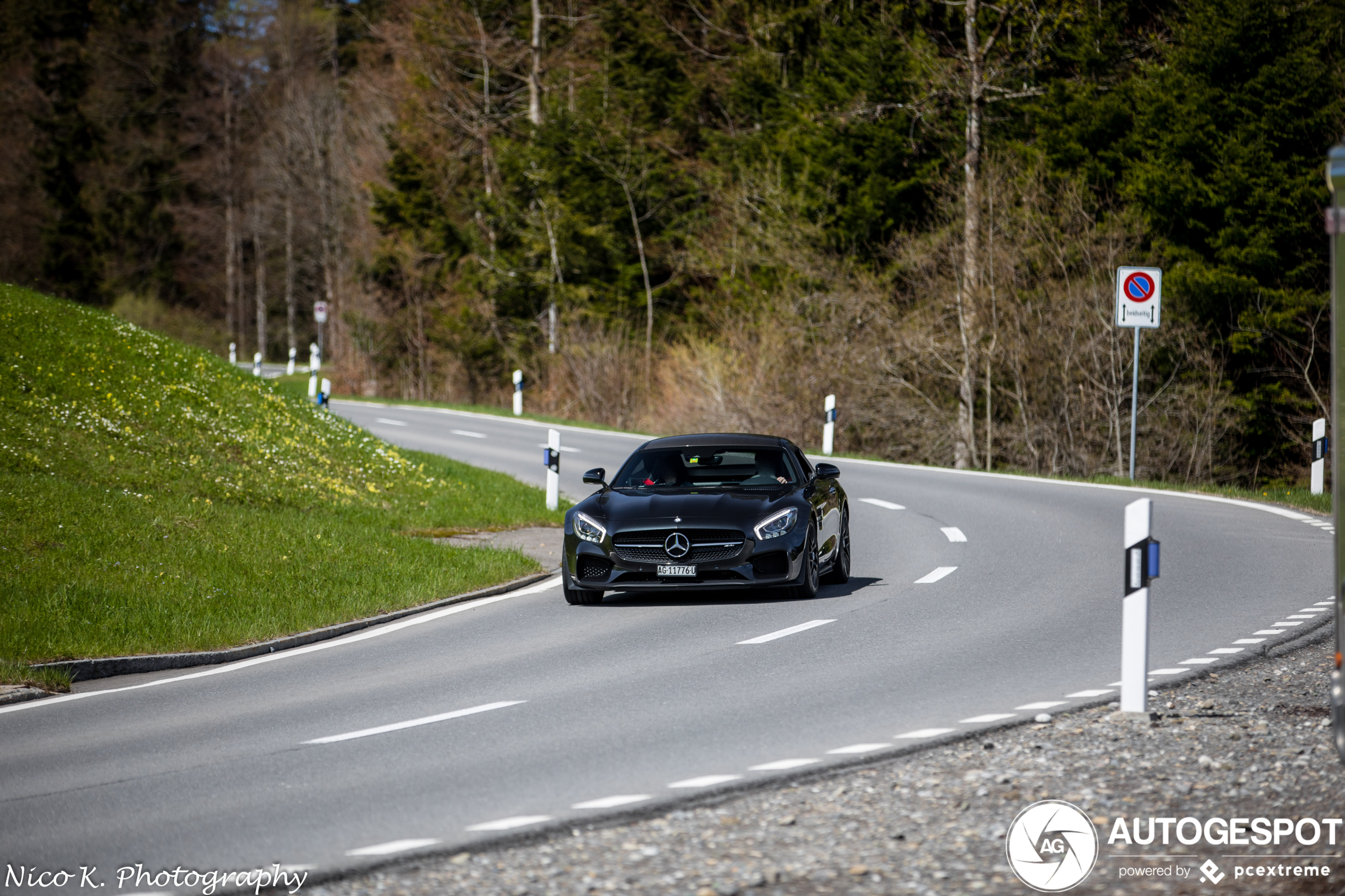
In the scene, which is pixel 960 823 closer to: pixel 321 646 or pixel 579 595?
pixel 321 646

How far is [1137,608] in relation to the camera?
7988 mm

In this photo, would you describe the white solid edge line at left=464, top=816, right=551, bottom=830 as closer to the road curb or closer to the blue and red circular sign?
the road curb

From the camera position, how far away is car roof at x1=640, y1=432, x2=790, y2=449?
14.1 meters

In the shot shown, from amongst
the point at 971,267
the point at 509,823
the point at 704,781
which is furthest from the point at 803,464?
the point at 971,267

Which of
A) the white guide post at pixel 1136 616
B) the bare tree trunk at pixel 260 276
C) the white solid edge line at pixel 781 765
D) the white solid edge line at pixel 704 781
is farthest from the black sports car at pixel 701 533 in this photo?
the bare tree trunk at pixel 260 276

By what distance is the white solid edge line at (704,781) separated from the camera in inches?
263

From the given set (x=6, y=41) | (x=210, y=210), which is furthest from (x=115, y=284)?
(x=6, y=41)

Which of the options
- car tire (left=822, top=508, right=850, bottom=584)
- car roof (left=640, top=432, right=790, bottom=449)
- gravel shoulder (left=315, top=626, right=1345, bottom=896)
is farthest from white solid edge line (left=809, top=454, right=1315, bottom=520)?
gravel shoulder (left=315, top=626, right=1345, bottom=896)

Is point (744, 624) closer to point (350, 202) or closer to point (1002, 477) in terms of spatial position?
point (1002, 477)

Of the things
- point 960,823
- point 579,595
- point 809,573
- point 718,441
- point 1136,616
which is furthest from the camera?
point 718,441

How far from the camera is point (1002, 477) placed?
83.7ft

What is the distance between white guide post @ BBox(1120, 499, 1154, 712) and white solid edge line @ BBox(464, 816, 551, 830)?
11.2 ft

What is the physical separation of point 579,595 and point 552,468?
6345 mm

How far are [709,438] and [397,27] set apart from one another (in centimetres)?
4170
